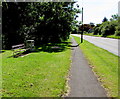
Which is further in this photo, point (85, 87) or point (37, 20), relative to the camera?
point (37, 20)

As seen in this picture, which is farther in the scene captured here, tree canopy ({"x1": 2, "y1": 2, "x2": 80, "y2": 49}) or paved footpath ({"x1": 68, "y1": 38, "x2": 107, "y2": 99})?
tree canopy ({"x1": 2, "y1": 2, "x2": 80, "y2": 49})

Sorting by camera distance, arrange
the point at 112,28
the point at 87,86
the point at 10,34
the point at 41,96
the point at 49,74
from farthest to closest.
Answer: the point at 112,28 < the point at 10,34 < the point at 49,74 < the point at 87,86 < the point at 41,96

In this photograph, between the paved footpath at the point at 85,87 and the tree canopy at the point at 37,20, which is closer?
the paved footpath at the point at 85,87

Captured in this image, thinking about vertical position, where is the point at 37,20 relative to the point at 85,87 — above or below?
above

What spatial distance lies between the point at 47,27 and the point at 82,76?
1905cm

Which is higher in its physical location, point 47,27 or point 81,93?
point 47,27

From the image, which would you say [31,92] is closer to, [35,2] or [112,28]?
[35,2]

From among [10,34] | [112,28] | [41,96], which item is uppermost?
[112,28]

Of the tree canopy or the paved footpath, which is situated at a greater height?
the tree canopy

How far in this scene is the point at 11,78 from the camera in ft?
19.8

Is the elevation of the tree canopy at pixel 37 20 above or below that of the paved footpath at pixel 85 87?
above

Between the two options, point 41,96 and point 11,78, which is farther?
point 11,78

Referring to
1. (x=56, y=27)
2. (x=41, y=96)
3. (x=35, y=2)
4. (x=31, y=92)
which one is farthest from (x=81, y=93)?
(x=35, y=2)

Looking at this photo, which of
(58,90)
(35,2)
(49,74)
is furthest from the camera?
(35,2)
